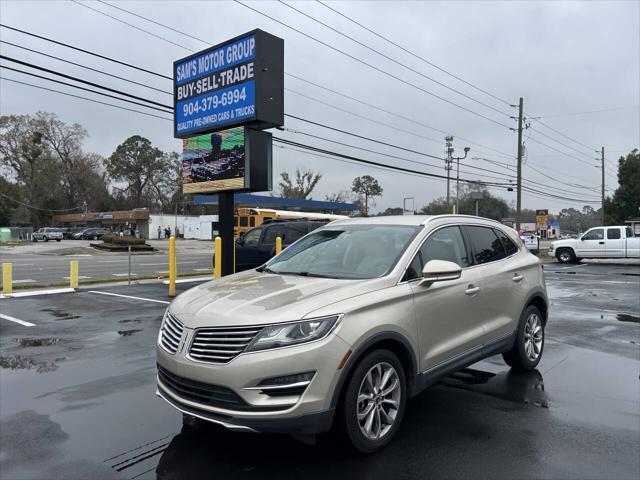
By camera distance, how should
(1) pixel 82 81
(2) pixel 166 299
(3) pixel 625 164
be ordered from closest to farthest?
(2) pixel 166 299 → (1) pixel 82 81 → (3) pixel 625 164

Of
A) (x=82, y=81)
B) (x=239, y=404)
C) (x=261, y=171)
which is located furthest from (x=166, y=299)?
(x=239, y=404)

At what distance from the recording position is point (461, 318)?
443 centimetres

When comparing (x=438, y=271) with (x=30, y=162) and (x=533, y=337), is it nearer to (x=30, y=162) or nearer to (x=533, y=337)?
(x=533, y=337)

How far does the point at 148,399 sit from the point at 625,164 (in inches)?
2536

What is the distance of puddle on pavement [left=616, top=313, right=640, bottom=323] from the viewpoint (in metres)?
9.16

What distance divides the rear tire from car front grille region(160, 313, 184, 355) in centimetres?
2730

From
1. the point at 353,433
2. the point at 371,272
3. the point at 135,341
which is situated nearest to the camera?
the point at 353,433

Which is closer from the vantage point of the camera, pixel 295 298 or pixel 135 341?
pixel 295 298

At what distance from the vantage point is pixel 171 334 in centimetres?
372

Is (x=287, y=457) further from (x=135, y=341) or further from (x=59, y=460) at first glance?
(x=135, y=341)

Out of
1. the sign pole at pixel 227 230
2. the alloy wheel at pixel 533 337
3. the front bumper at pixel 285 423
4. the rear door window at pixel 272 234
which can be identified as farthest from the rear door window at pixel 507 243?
the rear door window at pixel 272 234

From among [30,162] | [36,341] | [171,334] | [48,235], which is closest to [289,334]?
[171,334]

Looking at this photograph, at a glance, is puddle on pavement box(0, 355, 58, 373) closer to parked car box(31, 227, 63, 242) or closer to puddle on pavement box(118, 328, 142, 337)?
puddle on pavement box(118, 328, 142, 337)

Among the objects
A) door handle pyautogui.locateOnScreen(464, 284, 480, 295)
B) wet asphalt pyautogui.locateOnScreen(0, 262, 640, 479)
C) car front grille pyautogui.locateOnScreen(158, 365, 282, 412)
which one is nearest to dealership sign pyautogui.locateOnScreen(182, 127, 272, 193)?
wet asphalt pyautogui.locateOnScreen(0, 262, 640, 479)
